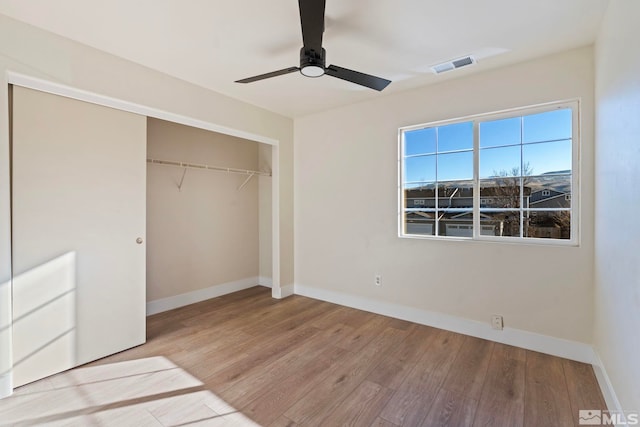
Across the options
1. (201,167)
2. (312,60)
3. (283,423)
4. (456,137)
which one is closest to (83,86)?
(201,167)

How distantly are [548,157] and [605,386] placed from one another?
1775 mm

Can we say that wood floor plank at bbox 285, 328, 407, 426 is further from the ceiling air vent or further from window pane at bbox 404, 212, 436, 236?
the ceiling air vent

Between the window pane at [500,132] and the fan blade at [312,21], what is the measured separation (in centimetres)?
195

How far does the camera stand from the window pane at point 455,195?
301cm

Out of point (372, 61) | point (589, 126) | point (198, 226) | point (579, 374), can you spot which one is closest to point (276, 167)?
point (198, 226)

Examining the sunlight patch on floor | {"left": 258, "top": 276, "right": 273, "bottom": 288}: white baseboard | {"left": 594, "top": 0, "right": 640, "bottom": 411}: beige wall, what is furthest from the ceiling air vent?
{"left": 258, "top": 276, "right": 273, "bottom": 288}: white baseboard

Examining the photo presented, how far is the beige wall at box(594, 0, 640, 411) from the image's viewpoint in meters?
1.44

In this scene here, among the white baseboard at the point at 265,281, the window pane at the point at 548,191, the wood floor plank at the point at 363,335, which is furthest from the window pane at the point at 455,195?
the white baseboard at the point at 265,281

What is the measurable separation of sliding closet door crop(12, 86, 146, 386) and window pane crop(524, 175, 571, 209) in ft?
11.8

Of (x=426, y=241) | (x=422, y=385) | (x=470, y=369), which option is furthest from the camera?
(x=426, y=241)

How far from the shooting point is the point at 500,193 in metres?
2.84

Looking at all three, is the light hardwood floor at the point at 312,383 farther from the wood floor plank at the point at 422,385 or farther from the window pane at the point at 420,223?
the window pane at the point at 420,223

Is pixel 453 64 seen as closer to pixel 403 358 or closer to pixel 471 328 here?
pixel 471 328

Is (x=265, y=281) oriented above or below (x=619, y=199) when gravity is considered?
below
